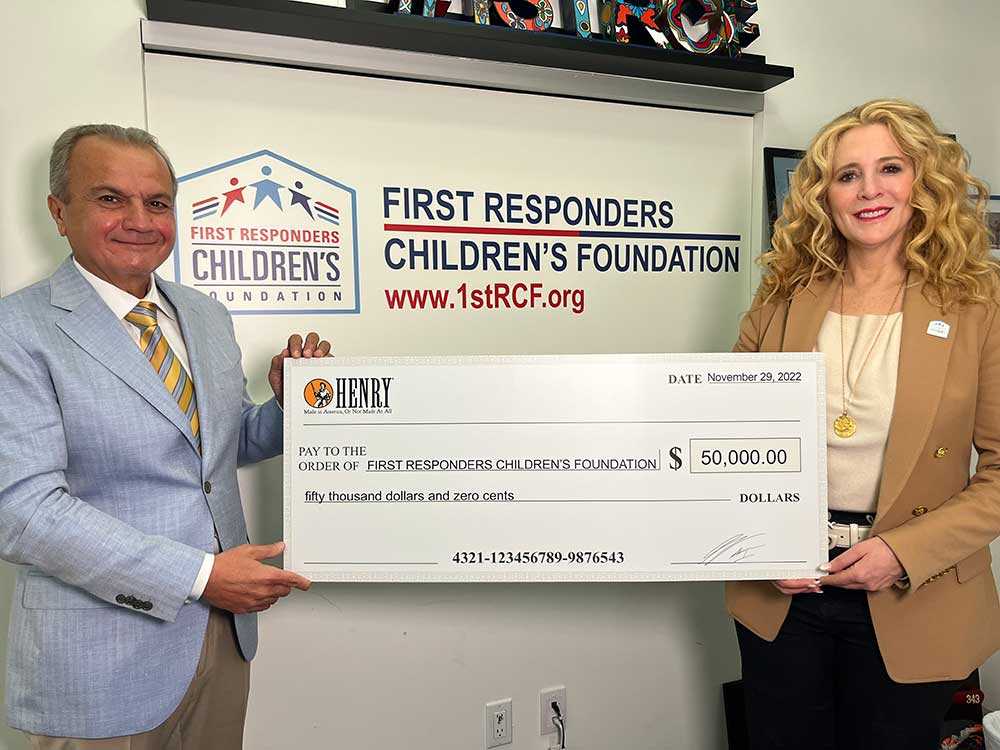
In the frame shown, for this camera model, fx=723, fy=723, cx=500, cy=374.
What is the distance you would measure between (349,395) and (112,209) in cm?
56

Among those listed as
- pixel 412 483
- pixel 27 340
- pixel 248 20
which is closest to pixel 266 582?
pixel 412 483

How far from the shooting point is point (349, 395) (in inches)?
59.6

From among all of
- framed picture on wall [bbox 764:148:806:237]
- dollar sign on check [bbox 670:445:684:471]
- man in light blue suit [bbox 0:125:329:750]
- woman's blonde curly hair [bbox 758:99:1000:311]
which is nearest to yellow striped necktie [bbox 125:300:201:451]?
man in light blue suit [bbox 0:125:329:750]

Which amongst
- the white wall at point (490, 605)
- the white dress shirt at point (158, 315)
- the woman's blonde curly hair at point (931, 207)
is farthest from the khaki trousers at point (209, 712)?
the woman's blonde curly hair at point (931, 207)

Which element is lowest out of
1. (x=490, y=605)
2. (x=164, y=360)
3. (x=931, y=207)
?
(x=490, y=605)

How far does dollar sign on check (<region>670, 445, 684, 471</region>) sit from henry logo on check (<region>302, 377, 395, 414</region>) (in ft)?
1.97

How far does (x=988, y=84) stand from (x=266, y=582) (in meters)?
2.87

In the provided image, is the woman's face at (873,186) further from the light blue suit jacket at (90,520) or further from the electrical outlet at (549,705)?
the electrical outlet at (549,705)

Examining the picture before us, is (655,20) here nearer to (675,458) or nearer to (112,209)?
(675,458)

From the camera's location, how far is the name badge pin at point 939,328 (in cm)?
143

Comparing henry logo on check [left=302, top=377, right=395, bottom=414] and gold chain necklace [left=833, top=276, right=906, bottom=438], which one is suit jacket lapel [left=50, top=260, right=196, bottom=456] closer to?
henry logo on check [left=302, top=377, right=395, bottom=414]

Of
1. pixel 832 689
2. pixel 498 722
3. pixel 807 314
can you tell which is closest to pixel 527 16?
pixel 807 314

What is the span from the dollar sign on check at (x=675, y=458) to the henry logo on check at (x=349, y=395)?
1.97ft

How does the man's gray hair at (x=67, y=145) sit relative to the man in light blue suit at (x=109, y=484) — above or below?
above
